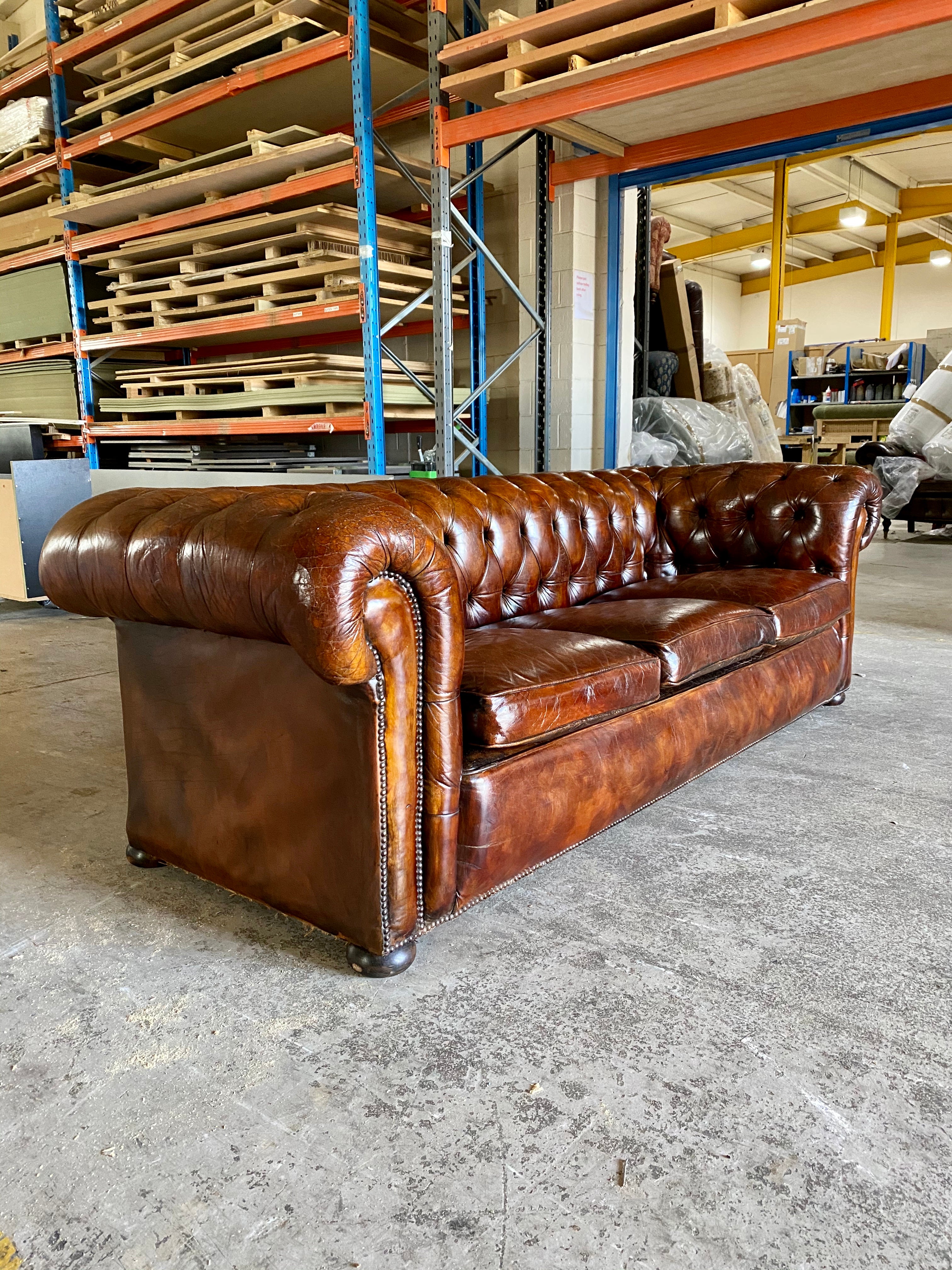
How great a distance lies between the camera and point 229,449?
614 cm

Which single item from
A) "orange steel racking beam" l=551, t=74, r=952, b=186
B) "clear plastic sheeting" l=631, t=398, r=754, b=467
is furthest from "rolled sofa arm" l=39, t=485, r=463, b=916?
"clear plastic sheeting" l=631, t=398, r=754, b=467

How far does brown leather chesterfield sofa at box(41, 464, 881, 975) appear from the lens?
1.50 meters

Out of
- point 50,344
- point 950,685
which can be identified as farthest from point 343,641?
point 50,344

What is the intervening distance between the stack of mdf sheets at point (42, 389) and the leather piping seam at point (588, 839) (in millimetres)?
6036

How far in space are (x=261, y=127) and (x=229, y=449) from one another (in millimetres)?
2119

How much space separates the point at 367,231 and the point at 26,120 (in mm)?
3749

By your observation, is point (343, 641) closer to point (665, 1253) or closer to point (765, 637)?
point (665, 1253)

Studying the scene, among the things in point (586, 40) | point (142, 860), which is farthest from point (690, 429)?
point (142, 860)

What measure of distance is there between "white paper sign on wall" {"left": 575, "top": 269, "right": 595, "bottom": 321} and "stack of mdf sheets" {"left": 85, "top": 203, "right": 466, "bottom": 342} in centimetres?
66

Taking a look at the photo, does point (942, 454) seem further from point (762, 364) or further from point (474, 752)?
point (474, 752)

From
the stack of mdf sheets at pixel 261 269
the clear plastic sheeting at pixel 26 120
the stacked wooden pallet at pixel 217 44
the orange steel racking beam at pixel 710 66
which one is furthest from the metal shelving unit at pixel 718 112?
the clear plastic sheeting at pixel 26 120

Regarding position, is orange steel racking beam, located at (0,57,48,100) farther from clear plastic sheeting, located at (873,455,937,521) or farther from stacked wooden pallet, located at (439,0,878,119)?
clear plastic sheeting, located at (873,455,937,521)

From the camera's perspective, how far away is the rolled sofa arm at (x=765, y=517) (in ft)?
10.0

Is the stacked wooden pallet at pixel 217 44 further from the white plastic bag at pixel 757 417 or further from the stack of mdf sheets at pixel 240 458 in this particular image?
the white plastic bag at pixel 757 417
